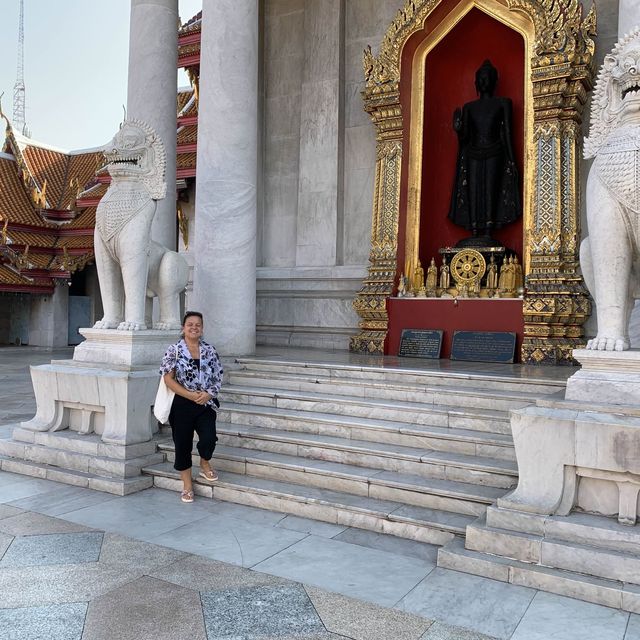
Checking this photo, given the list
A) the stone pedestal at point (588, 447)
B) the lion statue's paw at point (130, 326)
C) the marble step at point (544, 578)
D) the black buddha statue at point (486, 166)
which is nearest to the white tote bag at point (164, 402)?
the lion statue's paw at point (130, 326)

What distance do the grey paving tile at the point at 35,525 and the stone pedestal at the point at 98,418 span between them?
0.79m

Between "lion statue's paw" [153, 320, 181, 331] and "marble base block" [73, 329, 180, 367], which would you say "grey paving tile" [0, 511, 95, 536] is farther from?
"lion statue's paw" [153, 320, 181, 331]

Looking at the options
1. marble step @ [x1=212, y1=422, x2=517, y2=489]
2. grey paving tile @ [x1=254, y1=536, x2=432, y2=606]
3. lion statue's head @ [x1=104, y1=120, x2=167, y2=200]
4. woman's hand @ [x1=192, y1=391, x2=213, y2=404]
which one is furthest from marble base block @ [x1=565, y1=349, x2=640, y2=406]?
lion statue's head @ [x1=104, y1=120, x2=167, y2=200]

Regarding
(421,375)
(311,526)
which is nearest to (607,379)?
(311,526)

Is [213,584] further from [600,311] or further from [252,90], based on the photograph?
[252,90]

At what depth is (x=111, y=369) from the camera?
6531 millimetres

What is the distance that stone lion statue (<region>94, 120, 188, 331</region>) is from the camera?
6676 millimetres

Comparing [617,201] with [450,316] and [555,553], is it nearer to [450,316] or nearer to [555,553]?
[555,553]

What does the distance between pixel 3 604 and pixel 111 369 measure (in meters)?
3.25

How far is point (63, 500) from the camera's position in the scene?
18.0 ft

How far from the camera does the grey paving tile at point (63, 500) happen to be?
5.23 m

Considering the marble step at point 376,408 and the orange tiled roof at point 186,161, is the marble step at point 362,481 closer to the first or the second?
the marble step at point 376,408

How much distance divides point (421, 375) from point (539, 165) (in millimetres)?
4723

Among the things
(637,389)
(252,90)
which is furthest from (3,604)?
(252,90)
